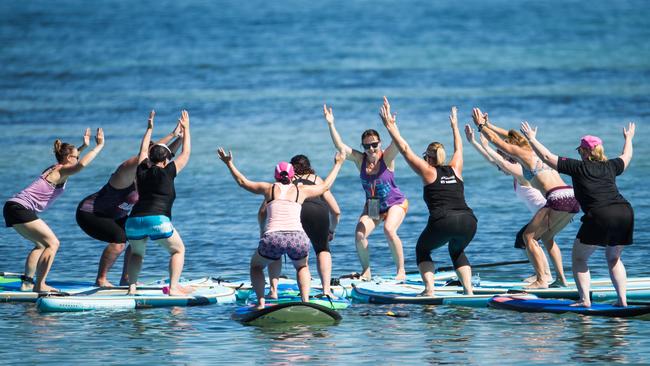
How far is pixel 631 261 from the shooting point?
19.7 metres

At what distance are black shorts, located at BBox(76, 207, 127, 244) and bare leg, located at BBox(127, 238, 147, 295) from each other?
2.86 ft

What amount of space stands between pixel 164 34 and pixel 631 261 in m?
Result: 65.2

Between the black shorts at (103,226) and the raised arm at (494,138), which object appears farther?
the black shorts at (103,226)

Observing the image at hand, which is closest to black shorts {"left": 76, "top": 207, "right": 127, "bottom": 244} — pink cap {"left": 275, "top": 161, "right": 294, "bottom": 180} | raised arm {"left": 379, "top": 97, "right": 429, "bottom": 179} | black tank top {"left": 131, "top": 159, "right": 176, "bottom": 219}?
black tank top {"left": 131, "top": 159, "right": 176, "bottom": 219}

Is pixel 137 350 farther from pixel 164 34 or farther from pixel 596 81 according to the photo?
pixel 164 34

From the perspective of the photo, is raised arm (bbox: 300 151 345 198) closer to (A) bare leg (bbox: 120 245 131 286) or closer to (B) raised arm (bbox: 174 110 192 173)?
(B) raised arm (bbox: 174 110 192 173)

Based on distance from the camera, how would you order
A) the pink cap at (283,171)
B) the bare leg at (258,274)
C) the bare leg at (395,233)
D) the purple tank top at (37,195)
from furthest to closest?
the bare leg at (395,233), the purple tank top at (37,195), the pink cap at (283,171), the bare leg at (258,274)

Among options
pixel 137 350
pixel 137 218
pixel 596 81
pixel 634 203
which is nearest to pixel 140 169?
pixel 137 218

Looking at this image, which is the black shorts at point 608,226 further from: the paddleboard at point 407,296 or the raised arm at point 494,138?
the paddleboard at point 407,296

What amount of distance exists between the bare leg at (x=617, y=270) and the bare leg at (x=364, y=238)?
3825 millimetres

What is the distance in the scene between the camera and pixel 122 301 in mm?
16406

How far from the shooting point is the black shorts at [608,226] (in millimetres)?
14711

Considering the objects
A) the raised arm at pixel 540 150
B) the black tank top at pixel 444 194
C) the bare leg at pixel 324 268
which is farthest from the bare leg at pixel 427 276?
the raised arm at pixel 540 150

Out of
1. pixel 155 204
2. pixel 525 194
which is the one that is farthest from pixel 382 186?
pixel 155 204
